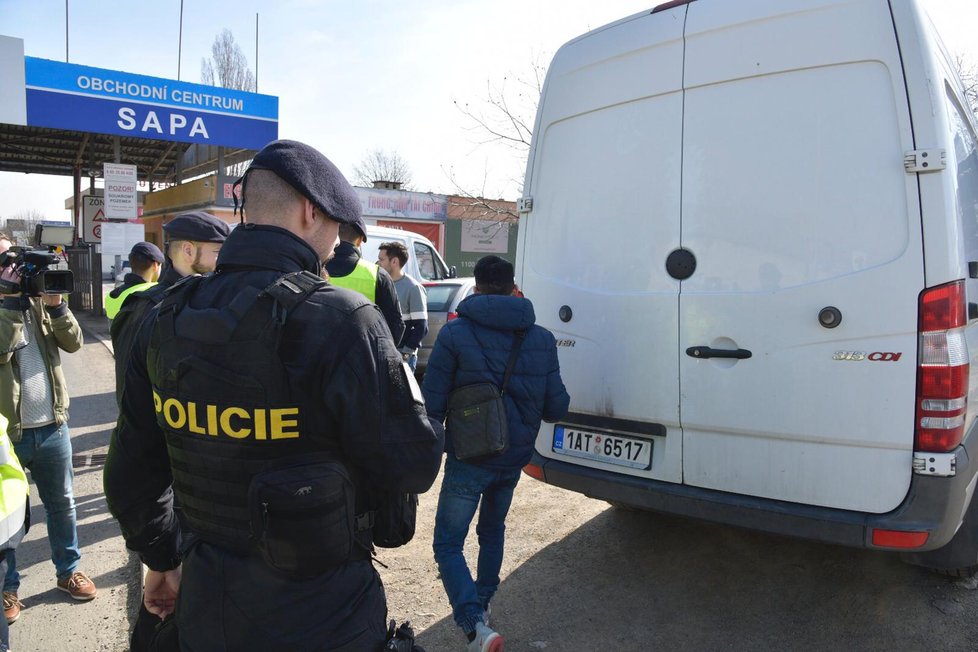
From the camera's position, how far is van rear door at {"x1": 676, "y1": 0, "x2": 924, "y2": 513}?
8.56 feet

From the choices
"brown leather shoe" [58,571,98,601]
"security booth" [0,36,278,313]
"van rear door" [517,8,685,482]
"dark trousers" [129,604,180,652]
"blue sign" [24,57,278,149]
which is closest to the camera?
"dark trousers" [129,604,180,652]

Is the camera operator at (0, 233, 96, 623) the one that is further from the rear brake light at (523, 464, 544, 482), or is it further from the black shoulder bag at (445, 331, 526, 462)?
the rear brake light at (523, 464, 544, 482)

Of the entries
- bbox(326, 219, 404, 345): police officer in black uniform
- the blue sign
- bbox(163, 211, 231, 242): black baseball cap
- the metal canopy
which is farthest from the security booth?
bbox(163, 211, 231, 242): black baseball cap

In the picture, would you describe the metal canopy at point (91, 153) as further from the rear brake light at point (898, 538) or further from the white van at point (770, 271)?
the rear brake light at point (898, 538)

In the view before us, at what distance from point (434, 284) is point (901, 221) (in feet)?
24.1

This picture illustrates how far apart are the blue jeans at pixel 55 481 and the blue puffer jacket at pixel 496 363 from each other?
6.29ft

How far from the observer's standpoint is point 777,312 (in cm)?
284

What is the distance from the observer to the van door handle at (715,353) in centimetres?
294

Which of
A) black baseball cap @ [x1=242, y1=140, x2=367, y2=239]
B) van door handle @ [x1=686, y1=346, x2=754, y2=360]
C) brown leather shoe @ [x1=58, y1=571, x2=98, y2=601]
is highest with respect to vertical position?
black baseball cap @ [x1=242, y1=140, x2=367, y2=239]

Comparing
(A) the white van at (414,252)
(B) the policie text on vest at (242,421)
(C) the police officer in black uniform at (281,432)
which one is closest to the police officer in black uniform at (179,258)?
(C) the police officer in black uniform at (281,432)

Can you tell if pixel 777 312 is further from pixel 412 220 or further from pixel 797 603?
pixel 412 220

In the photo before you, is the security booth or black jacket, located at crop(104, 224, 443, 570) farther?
the security booth

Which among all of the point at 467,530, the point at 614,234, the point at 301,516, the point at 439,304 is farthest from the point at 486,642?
the point at 439,304

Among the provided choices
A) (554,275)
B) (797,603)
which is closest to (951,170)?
(554,275)
